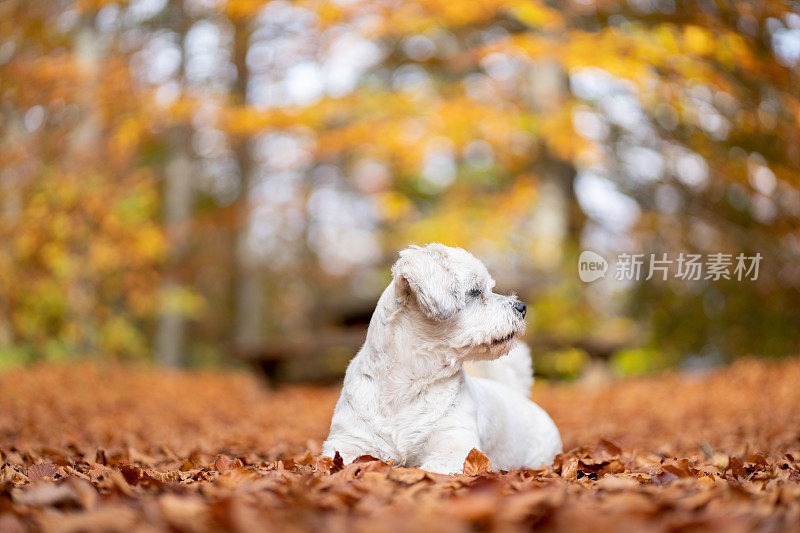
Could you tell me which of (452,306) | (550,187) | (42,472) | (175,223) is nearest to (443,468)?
(452,306)

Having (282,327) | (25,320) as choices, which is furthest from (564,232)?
(282,327)

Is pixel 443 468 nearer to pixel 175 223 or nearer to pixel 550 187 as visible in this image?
pixel 550 187

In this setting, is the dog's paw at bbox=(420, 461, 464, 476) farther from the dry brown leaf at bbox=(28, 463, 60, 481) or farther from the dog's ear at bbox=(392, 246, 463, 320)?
the dry brown leaf at bbox=(28, 463, 60, 481)

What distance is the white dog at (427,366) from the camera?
4035 millimetres

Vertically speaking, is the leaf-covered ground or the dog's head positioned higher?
the dog's head

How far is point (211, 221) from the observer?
1906cm

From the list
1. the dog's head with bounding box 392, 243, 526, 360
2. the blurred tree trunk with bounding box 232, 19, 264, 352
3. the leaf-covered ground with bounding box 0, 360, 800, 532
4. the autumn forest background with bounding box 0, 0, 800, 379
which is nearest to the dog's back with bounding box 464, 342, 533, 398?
the leaf-covered ground with bounding box 0, 360, 800, 532

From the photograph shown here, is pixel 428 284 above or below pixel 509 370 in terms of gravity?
above

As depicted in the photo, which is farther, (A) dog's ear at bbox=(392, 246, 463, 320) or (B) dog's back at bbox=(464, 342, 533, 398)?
(B) dog's back at bbox=(464, 342, 533, 398)

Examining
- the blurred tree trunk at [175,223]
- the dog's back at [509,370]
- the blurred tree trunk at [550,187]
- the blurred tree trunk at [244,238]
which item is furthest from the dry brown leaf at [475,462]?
the blurred tree trunk at [244,238]

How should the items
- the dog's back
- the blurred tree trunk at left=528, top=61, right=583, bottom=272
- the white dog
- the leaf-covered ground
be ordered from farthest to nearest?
1. the blurred tree trunk at left=528, top=61, right=583, bottom=272
2. the dog's back
3. the white dog
4. the leaf-covered ground

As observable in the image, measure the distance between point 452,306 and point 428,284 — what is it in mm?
195

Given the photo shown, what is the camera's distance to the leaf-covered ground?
2463mm

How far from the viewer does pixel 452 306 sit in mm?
4172
